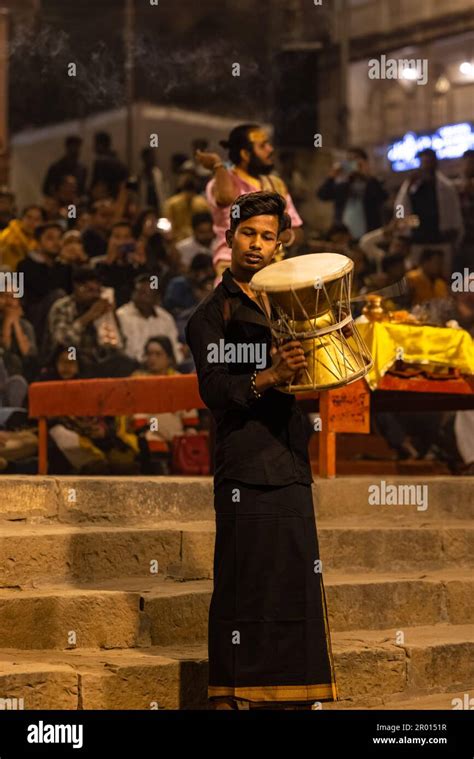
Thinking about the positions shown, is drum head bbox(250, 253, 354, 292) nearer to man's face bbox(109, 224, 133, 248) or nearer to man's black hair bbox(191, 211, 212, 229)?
man's face bbox(109, 224, 133, 248)

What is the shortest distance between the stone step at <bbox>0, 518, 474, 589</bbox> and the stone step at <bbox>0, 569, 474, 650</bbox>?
9 cm

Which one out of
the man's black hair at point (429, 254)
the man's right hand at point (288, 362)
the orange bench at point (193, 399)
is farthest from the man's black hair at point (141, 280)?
the man's right hand at point (288, 362)

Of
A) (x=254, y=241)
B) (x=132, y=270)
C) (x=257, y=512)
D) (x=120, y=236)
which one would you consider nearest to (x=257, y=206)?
(x=254, y=241)

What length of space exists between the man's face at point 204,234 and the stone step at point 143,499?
17.7 feet

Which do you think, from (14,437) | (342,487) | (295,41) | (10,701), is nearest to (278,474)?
(10,701)

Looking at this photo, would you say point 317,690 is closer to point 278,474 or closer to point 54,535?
point 278,474

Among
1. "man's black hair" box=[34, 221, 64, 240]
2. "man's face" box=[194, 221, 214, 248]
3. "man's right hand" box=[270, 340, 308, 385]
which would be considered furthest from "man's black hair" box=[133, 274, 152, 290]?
"man's right hand" box=[270, 340, 308, 385]

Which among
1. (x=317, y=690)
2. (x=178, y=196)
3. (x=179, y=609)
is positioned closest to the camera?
(x=317, y=690)

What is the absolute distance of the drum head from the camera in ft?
14.6

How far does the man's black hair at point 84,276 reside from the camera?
10.8m

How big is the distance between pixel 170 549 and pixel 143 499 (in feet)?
2.03

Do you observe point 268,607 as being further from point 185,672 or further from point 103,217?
point 103,217

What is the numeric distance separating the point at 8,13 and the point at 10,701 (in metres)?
12.5

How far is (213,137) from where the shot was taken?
17438 millimetres
